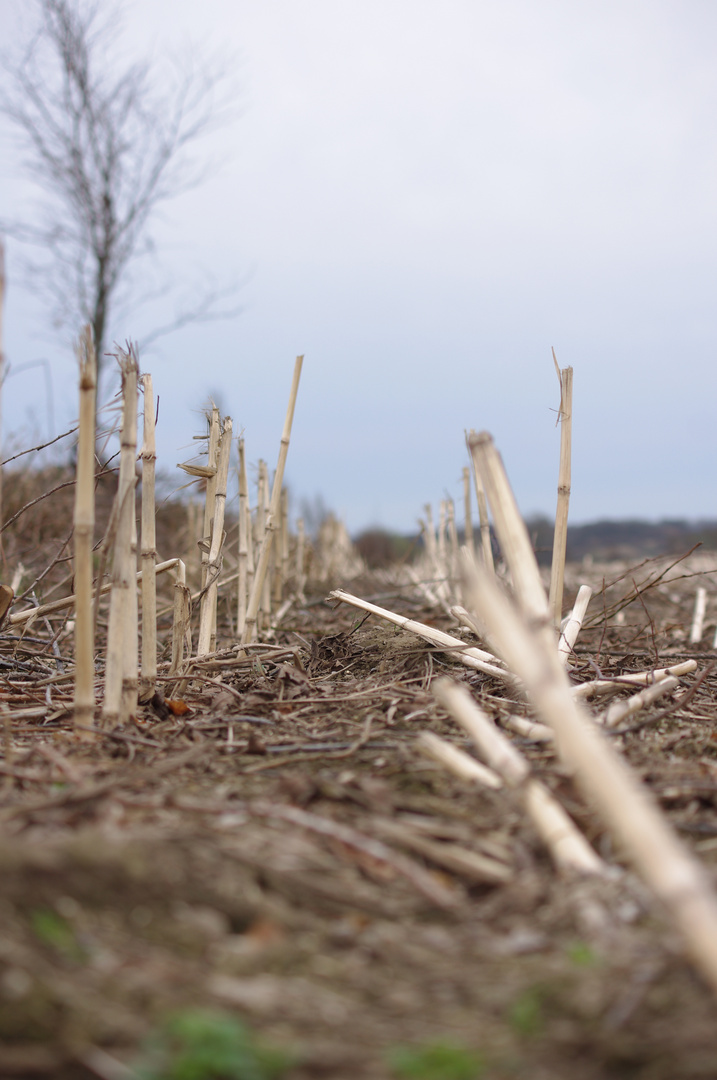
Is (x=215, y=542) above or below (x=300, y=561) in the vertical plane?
above

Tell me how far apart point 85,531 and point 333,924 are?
1.43 metres

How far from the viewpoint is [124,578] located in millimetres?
2531

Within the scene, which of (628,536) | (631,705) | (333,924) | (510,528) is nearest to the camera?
(333,924)

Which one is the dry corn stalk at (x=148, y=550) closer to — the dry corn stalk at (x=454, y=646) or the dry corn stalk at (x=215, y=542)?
the dry corn stalk at (x=215, y=542)

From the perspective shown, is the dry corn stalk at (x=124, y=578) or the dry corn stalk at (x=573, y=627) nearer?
the dry corn stalk at (x=124, y=578)

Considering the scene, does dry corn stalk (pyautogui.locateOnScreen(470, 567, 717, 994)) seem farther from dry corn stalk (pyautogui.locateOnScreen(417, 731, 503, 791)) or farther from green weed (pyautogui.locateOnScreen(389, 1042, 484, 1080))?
dry corn stalk (pyautogui.locateOnScreen(417, 731, 503, 791))

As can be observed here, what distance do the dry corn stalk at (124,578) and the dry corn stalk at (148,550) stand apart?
0.69ft

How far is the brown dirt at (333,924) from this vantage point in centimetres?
110

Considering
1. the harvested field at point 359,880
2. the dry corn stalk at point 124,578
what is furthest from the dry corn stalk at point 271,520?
the dry corn stalk at point 124,578

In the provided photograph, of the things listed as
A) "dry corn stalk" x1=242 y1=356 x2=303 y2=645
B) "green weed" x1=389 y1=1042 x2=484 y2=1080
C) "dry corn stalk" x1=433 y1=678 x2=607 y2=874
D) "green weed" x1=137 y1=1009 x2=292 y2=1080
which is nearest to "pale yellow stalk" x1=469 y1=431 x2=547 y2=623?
"dry corn stalk" x1=433 y1=678 x2=607 y2=874

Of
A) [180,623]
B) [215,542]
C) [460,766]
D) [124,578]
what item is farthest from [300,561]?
[460,766]

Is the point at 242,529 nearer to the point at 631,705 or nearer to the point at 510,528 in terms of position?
the point at 631,705

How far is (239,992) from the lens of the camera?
3.84 ft

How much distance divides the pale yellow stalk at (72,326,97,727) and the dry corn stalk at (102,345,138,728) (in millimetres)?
92
